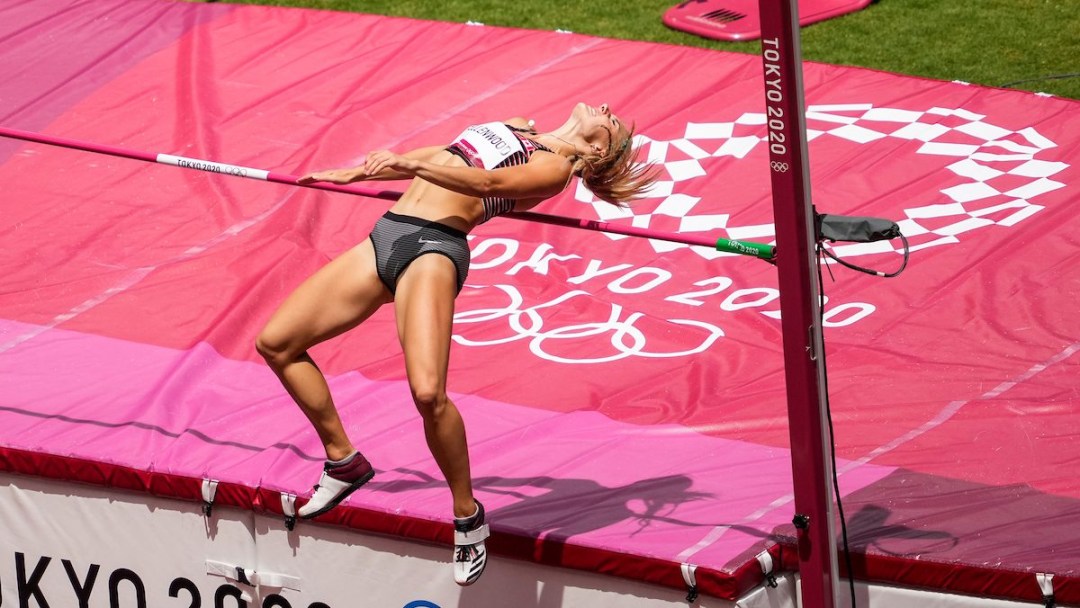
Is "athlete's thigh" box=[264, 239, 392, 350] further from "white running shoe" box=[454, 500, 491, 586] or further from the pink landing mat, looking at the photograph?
"white running shoe" box=[454, 500, 491, 586]

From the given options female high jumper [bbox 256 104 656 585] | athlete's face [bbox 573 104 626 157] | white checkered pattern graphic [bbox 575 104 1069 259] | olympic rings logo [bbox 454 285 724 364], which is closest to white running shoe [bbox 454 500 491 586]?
female high jumper [bbox 256 104 656 585]

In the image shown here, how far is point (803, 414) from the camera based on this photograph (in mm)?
3867

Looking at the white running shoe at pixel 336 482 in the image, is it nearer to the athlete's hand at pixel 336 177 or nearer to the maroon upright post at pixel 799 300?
the athlete's hand at pixel 336 177

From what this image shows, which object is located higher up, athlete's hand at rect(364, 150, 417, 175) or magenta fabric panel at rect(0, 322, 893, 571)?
athlete's hand at rect(364, 150, 417, 175)

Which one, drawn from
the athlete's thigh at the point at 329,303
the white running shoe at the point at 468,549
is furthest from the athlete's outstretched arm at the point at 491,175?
the white running shoe at the point at 468,549

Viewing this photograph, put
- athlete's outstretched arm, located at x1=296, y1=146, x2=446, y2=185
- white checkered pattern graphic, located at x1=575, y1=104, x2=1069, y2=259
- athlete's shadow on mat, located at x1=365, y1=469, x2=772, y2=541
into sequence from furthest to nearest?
white checkered pattern graphic, located at x1=575, y1=104, x2=1069, y2=259 < athlete's shadow on mat, located at x1=365, y1=469, x2=772, y2=541 < athlete's outstretched arm, located at x1=296, y1=146, x2=446, y2=185

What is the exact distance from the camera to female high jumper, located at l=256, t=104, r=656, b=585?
387 centimetres

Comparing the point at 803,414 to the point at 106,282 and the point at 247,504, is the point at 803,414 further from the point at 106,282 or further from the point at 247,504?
the point at 106,282

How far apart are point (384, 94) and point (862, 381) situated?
11.3ft

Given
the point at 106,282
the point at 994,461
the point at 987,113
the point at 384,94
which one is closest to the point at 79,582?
the point at 106,282

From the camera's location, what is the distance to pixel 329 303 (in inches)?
161

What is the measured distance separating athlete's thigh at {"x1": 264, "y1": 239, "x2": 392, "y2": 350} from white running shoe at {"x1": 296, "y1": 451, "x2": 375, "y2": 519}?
14.5 inches

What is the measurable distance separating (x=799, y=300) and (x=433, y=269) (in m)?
0.99

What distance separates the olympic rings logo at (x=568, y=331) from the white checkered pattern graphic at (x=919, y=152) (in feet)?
1.80
